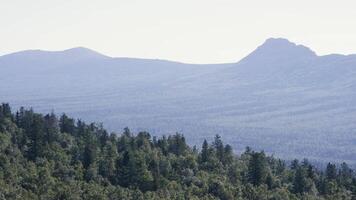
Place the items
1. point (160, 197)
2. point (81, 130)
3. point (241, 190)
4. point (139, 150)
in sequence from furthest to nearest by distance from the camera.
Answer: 1. point (81, 130)
2. point (139, 150)
3. point (241, 190)
4. point (160, 197)

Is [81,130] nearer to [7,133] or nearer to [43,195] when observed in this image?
[7,133]

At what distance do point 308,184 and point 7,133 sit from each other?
3080 centimetres

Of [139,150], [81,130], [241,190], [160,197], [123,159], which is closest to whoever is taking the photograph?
[160,197]

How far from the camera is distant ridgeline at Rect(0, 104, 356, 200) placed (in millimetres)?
57378

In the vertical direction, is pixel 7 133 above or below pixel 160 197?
above

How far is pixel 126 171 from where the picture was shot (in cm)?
6662

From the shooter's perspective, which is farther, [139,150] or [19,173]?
[139,150]

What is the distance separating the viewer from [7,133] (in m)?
71.4

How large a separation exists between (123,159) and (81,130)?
599 inches

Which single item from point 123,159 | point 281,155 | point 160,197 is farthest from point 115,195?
point 281,155

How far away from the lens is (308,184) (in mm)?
70750

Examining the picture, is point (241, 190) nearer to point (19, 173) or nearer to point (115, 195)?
point (115, 195)

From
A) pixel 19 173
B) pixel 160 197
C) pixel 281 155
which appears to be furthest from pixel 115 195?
pixel 281 155

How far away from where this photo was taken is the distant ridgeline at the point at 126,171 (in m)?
57.4
